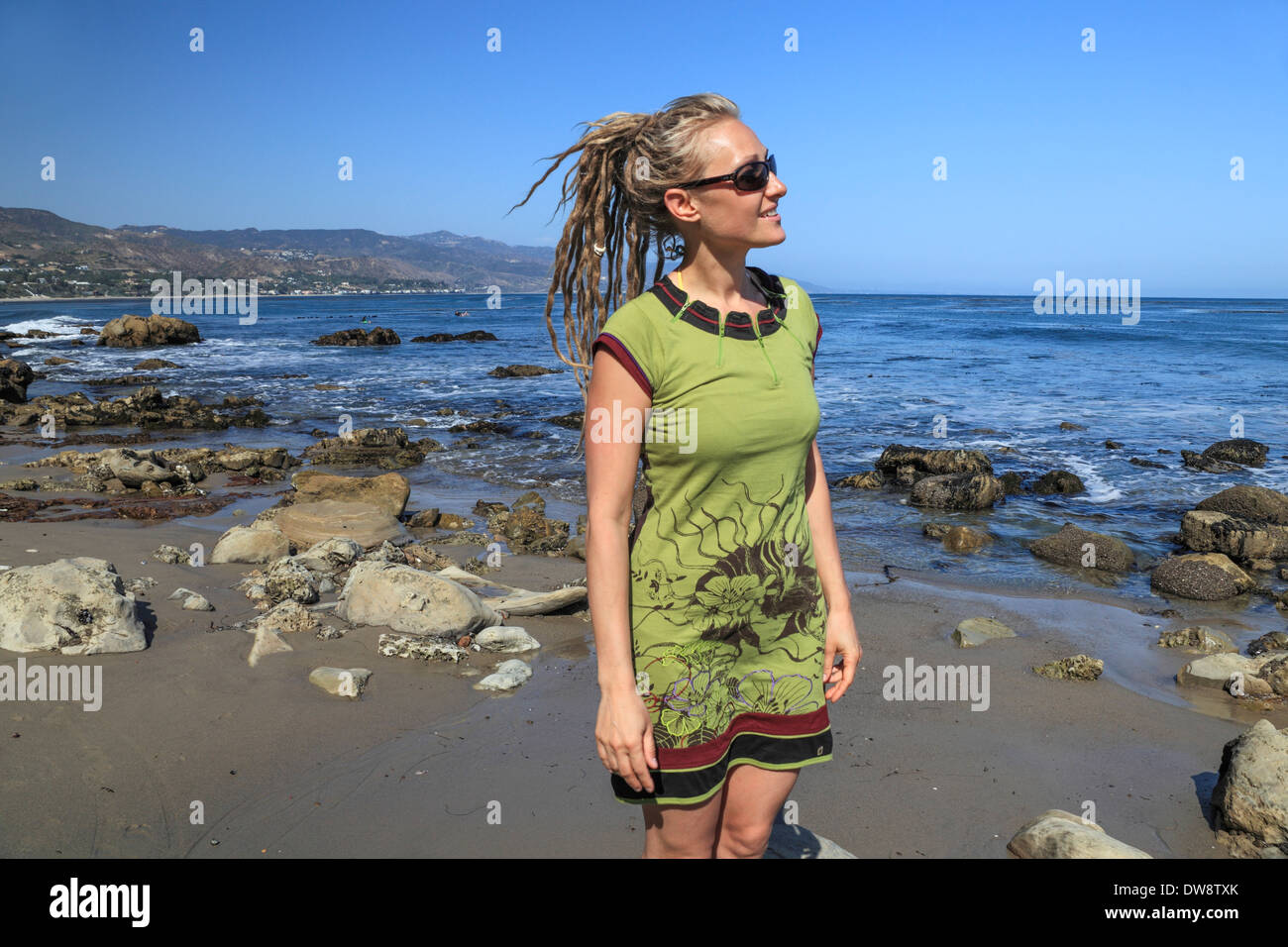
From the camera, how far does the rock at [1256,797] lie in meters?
3.73

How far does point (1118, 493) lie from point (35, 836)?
13.0 metres

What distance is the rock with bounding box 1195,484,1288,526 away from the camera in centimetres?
1064

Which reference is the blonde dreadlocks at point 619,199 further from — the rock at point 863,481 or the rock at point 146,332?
the rock at point 146,332

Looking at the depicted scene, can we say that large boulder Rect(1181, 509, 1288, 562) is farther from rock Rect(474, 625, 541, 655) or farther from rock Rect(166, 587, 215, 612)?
rock Rect(166, 587, 215, 612)

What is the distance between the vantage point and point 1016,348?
41.0m

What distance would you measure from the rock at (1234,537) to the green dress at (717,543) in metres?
9.12

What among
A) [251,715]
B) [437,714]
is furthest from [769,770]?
[251,715]

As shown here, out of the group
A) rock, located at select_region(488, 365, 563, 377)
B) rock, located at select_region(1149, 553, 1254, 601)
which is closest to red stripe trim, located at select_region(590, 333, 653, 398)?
rock, located at select_region(1149, 553, 1254, 601)

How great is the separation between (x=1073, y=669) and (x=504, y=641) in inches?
147

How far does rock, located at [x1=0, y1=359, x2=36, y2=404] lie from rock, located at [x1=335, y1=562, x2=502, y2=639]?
19.0m

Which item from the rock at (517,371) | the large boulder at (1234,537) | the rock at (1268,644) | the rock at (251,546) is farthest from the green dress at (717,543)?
the rock at (517,371)

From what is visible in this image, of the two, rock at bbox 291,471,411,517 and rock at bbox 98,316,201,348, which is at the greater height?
rock at bbox 98,316,201,348
